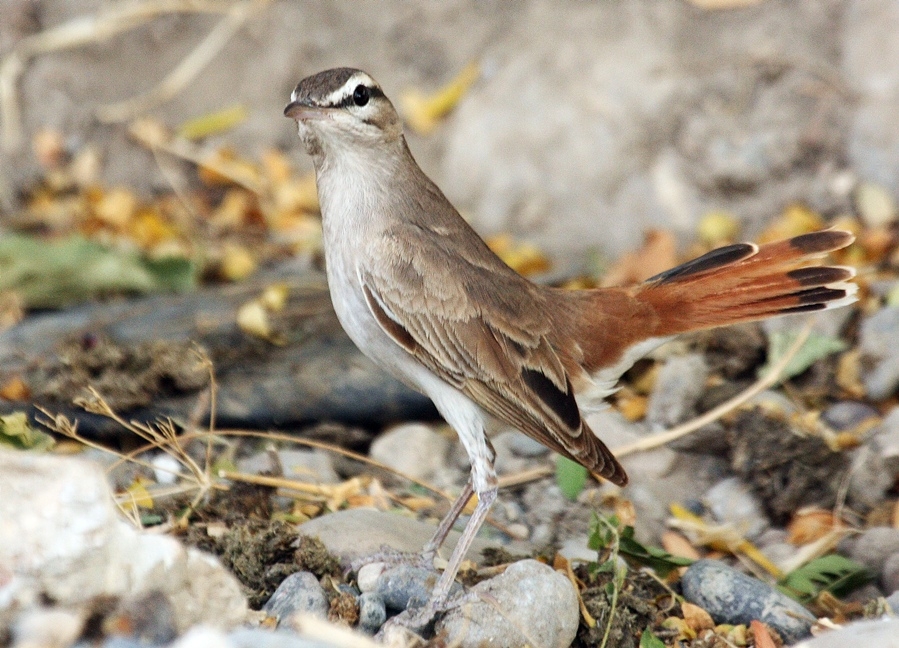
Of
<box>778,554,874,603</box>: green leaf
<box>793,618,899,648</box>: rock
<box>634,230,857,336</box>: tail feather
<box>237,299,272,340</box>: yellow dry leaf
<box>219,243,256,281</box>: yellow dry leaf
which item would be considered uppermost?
<box>634,230,857,336</box>: tail feather

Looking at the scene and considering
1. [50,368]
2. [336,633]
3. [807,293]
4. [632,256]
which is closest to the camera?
[336,633]

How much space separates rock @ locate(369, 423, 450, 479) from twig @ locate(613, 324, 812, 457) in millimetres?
939

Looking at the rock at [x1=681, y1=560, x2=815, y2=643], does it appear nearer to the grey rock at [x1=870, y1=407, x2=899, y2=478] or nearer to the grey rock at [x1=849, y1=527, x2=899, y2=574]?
the grey rock at [x1=849, y1=527, x2=899, y2=574]

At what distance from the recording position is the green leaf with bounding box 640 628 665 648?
161 inches

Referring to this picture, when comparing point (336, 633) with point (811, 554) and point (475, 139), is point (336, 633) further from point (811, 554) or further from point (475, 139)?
point (475, 139)

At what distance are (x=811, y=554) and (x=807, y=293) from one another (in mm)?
1175

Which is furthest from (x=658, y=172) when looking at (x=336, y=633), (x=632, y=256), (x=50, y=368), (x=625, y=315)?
(x=336, y=633)

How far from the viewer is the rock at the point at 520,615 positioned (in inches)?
155

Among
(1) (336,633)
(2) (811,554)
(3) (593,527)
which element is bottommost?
(2) (811,554)

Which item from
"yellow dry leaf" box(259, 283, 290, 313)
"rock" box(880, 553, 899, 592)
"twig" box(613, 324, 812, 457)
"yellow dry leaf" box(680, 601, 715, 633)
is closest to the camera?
"yellow dry leaf" box(680, 601, 715, 633)

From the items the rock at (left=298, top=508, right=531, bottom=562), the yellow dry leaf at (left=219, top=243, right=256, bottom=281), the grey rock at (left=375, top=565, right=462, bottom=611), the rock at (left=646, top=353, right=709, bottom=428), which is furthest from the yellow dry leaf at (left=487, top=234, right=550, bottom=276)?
the grey rock at (left=375, top=565, right=462, bottom=611)

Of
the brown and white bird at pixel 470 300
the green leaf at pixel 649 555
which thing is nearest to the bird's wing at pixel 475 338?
the brown and white bird at pixel 470 300

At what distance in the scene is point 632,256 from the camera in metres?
7.16

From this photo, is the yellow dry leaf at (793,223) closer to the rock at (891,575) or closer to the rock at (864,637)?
the rock at (891,575)
